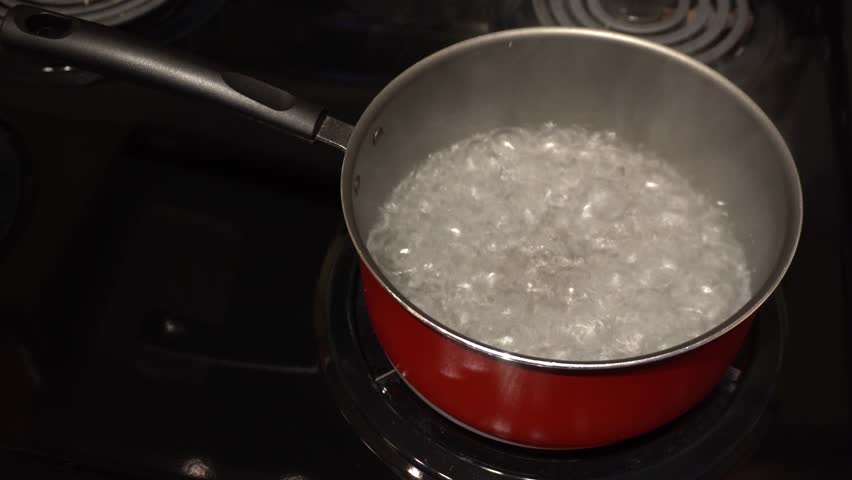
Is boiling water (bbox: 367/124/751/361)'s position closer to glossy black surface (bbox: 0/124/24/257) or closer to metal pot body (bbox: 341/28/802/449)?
metal pot body (bbox: 341/28/802/449)

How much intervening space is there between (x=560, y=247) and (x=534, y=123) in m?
0.19

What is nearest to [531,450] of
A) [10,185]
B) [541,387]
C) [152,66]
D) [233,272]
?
[541,387]

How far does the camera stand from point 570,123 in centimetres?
102

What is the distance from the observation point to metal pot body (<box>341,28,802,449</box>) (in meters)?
0.67

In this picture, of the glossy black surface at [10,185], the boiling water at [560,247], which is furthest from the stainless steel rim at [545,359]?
the glossy black surface at [10,185]

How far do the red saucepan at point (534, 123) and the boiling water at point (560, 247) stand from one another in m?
0.02

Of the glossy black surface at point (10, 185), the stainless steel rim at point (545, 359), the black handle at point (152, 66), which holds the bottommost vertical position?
the glossy black surface at point (10, 185)

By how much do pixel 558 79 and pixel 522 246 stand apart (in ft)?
0.67

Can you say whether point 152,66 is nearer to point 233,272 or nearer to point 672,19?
Result: point 233,272

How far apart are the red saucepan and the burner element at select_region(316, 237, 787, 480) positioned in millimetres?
33

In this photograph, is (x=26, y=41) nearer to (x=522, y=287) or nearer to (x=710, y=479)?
(x=522, y=287)

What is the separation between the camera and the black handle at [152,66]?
0.83 m

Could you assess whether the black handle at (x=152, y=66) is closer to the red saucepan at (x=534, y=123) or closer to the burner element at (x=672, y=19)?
the red saucepan at (x=534, y=123)

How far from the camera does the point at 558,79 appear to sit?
96 cm
